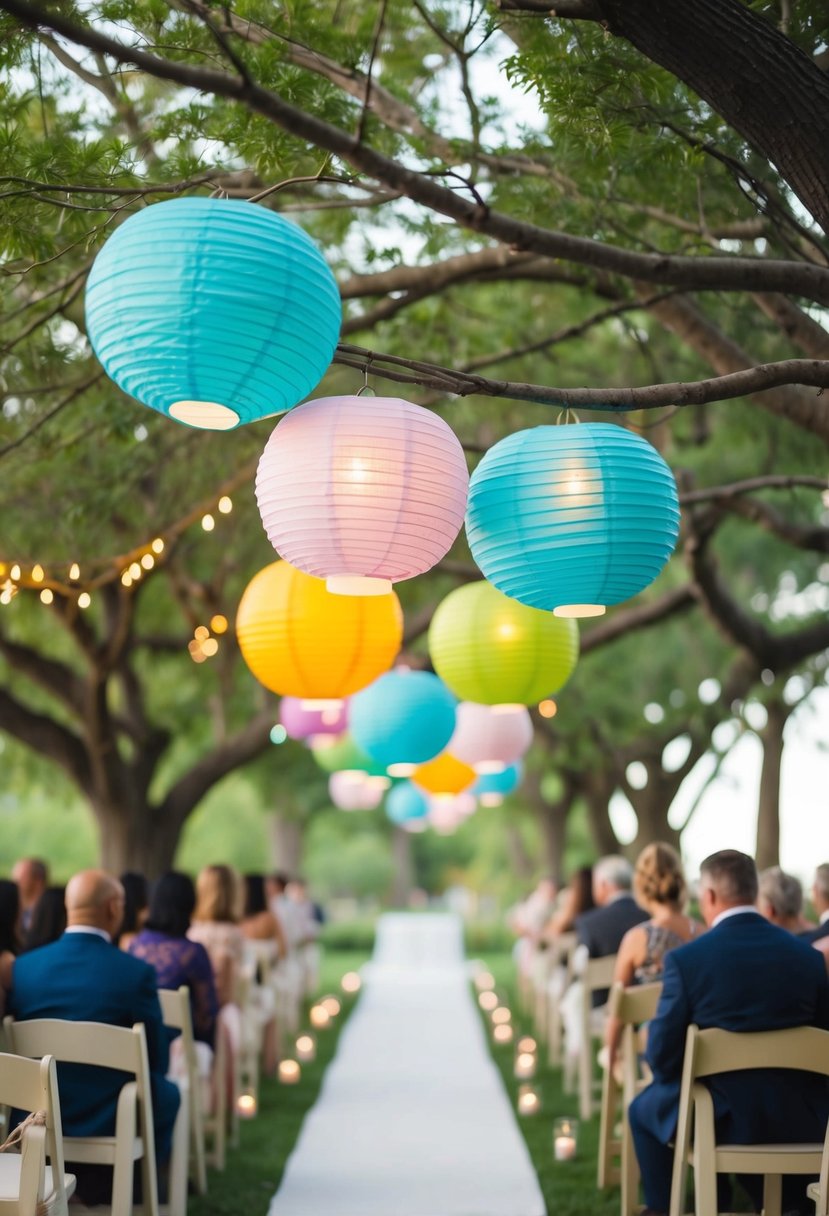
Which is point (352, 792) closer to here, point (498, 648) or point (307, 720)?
point (307, 720)

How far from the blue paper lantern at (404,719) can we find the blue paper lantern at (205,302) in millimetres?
4641

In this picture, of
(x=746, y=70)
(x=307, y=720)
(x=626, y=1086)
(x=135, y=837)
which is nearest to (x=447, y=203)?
(x=746, y=70)

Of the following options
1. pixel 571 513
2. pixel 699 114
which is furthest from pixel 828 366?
pixel 699 114

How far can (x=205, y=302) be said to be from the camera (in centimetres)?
344

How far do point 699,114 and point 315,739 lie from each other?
7113 mm

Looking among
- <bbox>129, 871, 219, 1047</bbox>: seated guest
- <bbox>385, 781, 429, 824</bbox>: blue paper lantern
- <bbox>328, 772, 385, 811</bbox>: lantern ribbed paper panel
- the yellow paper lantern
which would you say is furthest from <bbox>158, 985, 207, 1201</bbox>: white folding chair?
<bbox>385, 781, 429, 824</bbox>: blue paper lantern

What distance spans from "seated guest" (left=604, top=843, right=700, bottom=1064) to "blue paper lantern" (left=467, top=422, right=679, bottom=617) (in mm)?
2631

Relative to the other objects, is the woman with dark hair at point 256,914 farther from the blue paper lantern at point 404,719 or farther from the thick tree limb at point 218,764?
the blue paper lantern at point 404,719

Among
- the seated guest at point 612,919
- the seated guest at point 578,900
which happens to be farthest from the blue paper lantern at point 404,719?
the seated guest at point 578,900

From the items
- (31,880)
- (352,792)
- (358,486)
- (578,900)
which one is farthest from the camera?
(352,792)

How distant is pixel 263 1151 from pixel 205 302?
19.6 ft

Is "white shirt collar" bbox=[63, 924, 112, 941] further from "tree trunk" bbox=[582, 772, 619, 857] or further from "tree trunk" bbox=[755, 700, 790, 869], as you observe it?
"tree trunk" bbox=[582, 772, 619, 857]

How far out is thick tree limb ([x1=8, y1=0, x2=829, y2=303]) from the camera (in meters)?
3.09

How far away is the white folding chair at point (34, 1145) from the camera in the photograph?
3.81m
